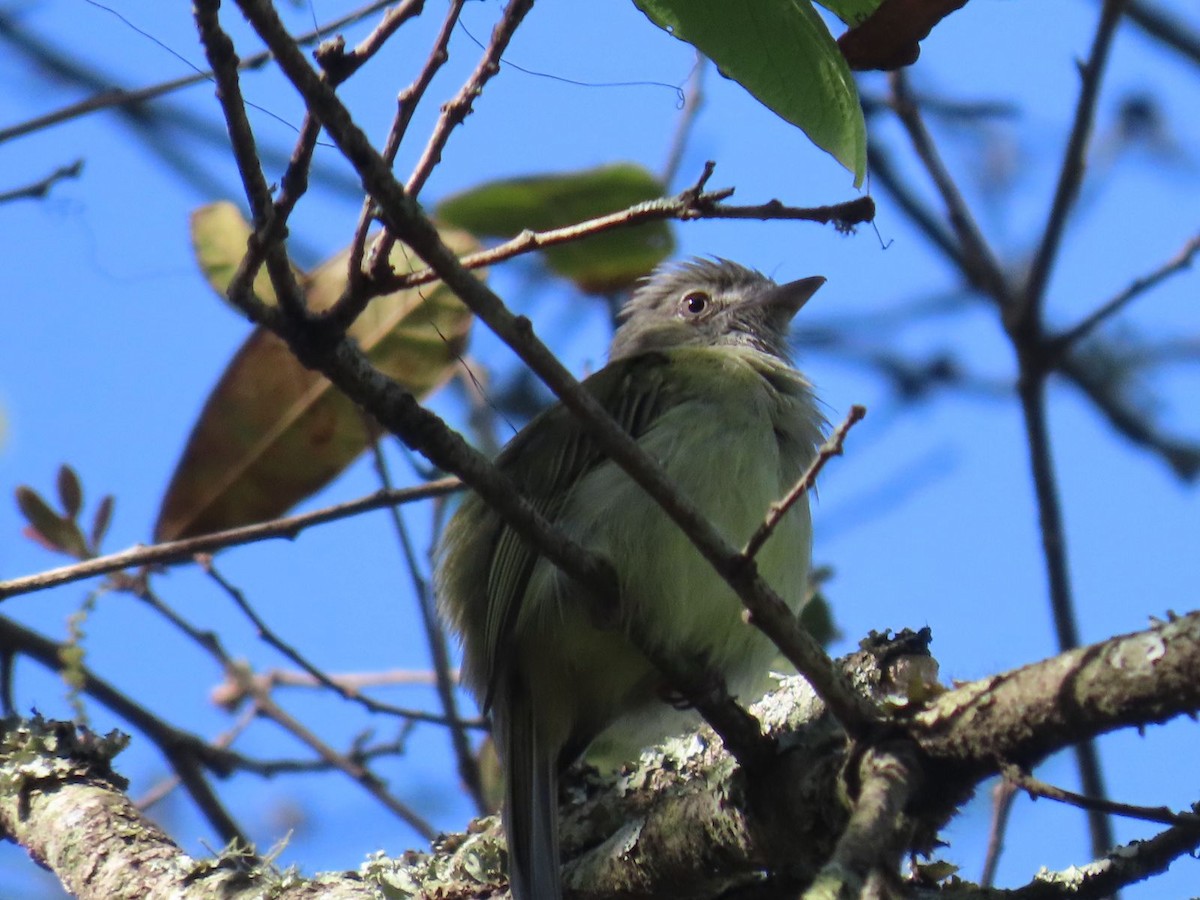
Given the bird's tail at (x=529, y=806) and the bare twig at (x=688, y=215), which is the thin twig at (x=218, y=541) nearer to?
the bird's tail at (x=529, y=806)

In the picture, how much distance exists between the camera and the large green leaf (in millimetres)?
4715

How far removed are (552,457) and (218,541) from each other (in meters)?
1.00

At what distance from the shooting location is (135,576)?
4.74m

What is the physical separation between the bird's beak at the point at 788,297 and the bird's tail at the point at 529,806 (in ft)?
7.78

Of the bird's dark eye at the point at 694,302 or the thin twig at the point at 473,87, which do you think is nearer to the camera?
the thin twig at the point at 473,87

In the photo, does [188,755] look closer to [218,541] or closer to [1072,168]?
[218,541]

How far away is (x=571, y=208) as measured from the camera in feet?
16.7

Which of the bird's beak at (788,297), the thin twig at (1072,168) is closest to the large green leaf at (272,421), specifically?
the bird's beak at (788,297)

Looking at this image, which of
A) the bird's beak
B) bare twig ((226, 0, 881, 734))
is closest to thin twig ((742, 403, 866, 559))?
bare twig ((226, 0, 881, 734))

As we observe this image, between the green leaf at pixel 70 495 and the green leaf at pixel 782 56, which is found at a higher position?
the green leaf at pixel 70 495

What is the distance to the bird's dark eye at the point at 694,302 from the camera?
20.0ft

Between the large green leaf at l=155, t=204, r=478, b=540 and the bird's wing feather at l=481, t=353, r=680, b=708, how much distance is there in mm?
514

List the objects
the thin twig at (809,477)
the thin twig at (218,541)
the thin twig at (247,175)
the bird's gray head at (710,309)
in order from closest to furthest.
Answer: the thin twig at (247,175), the thin twig at (809,477), the thin twig at (218,541), the bird's gray head at (710,309)

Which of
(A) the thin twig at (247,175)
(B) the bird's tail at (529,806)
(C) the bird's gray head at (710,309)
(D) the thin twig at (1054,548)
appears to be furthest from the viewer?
(C) the bird's gray head at (710,309)
